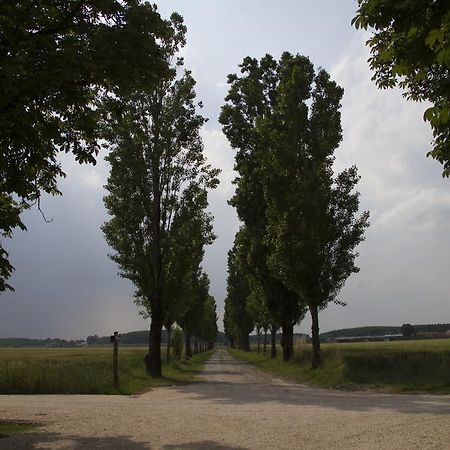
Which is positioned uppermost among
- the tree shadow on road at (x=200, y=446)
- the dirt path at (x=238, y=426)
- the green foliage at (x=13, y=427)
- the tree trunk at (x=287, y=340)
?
the tree trunk at (x=287, y=340)

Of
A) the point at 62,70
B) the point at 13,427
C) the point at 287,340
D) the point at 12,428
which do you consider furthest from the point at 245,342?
the point at 62,70

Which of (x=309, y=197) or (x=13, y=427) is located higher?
(x=309, y=197)

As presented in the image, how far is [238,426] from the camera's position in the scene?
10.9 meters

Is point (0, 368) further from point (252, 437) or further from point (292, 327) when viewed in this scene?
point (292, 327)

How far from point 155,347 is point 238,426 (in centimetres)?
2130

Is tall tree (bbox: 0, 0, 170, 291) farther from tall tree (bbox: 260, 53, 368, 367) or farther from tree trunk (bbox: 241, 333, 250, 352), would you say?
tree trunk (bbox: 241, 333, 250, 352)

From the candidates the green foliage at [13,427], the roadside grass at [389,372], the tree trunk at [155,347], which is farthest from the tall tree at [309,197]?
the green foliage at [13,427]

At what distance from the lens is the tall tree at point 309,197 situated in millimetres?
30250

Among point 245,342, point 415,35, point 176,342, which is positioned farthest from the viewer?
point 245,342

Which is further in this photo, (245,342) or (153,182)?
(245,342)

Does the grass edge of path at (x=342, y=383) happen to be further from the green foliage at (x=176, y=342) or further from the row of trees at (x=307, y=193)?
the green foliage at (x=176, y=342)

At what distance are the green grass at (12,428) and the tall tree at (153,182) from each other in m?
19.8

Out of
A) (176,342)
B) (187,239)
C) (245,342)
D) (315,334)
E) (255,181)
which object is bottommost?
(245,342)

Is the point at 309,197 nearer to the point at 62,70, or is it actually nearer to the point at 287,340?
the point at 287,340
